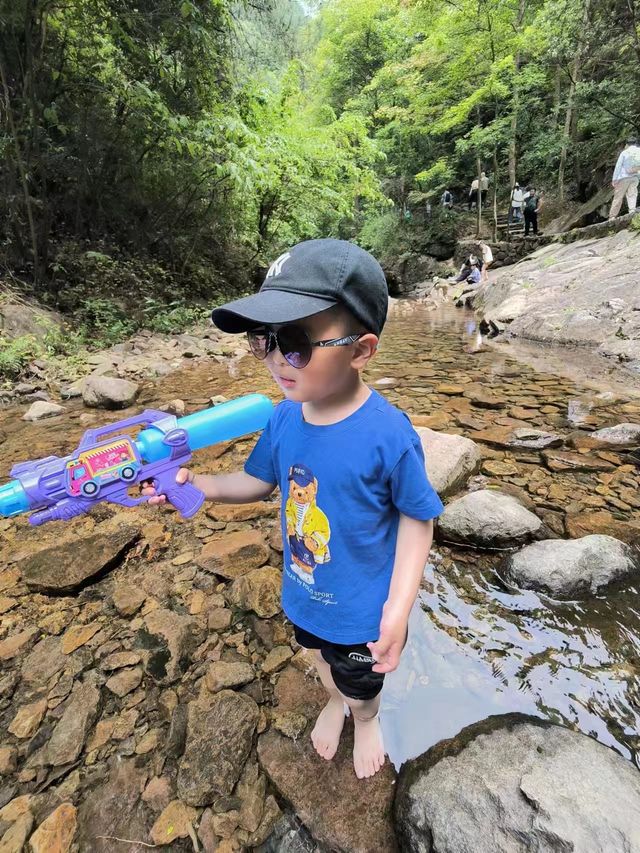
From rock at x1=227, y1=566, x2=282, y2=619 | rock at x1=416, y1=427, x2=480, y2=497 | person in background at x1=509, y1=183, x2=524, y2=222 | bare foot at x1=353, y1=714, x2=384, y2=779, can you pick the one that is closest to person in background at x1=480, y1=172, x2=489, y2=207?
person in background at x1=509, y1=183, x2=524, y2=222

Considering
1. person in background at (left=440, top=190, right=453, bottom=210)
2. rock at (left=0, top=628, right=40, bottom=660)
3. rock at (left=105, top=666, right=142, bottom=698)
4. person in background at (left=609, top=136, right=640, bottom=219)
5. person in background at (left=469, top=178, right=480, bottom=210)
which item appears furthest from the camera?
person in background at (left=440, top=190, right=453, bottom=210)

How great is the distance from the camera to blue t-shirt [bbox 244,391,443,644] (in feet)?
3.85

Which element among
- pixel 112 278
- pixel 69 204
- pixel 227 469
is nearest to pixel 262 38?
pixel 69 204

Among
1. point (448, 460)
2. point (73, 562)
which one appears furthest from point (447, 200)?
point (73, 562)

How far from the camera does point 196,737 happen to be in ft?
5.11

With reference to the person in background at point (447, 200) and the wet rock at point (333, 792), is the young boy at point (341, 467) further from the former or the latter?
the person in background at point (447, 200)

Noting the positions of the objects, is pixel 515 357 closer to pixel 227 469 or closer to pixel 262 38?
pixel 227 469

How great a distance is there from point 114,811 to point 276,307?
166 centimetres

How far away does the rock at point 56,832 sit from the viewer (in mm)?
1292

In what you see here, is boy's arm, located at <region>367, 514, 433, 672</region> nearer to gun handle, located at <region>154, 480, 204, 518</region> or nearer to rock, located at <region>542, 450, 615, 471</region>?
gun handle, located at <region>154, 480, 204, 518</region>

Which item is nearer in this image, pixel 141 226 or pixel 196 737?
pixel 196 737

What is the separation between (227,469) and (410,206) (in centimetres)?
2465

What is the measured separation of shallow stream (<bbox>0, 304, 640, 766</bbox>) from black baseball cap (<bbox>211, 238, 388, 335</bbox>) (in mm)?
1460

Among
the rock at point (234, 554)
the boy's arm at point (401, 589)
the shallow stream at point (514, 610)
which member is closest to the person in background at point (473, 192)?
the shallow stream at point (514, 610)
